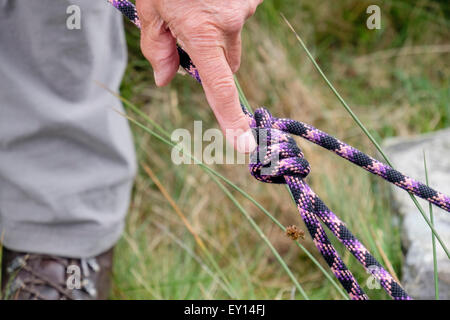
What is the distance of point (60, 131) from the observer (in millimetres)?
917

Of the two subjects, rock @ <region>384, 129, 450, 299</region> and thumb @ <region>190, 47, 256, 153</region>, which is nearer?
thumb @ <region>190, 47, 256, 153</region>

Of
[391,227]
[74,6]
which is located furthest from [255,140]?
[391,227]

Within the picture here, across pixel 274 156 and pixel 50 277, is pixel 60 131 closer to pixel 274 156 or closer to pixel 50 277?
pixel 50 277

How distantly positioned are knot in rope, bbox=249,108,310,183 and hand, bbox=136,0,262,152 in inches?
0.9

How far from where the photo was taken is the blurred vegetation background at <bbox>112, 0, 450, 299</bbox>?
3.42 ft

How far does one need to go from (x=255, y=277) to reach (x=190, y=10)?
74cm

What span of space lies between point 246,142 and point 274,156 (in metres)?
0.04

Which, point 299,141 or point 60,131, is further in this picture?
point 299,141
